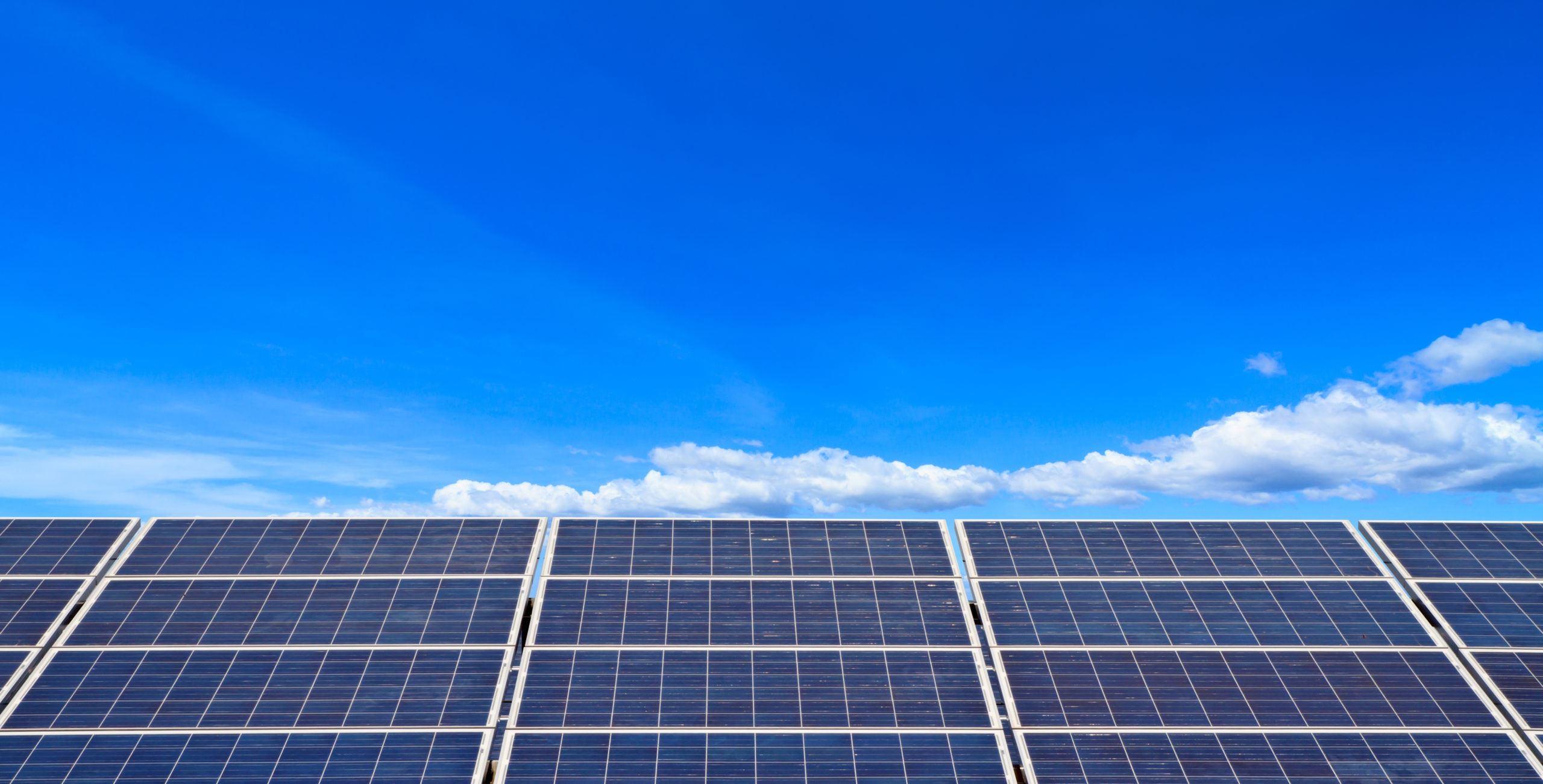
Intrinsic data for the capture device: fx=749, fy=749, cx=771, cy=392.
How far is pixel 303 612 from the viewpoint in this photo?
851 inches

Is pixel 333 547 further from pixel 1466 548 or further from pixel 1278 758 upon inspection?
pixel 1466 548

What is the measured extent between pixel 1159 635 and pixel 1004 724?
6013mm

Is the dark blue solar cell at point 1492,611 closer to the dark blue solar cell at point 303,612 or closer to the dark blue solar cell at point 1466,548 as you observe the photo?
the dark blue solar cell at point 1466,548

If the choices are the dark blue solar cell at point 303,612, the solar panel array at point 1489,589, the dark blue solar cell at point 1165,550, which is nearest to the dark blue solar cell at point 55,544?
the dark blue solar cell at point 303,612

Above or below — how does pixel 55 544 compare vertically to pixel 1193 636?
above

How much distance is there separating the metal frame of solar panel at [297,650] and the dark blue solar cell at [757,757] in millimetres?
1702

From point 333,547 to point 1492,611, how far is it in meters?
35.7

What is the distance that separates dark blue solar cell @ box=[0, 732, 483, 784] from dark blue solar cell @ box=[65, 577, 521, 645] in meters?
2.94

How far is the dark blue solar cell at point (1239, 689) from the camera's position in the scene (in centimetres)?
1906

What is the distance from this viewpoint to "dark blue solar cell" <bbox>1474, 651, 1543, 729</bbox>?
19297 mm

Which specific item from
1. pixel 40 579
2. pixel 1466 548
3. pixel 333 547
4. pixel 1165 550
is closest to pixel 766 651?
pixel 1165 550

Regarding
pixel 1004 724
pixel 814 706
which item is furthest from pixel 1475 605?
pixel 814 706

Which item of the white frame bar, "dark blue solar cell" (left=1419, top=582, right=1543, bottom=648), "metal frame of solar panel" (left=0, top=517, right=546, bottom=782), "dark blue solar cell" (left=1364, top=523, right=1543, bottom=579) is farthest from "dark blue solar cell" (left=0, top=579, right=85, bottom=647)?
"dark blue solar cell" (left=1364, top=523, right=1543, bottom=579)

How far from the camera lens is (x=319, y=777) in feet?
56.6
